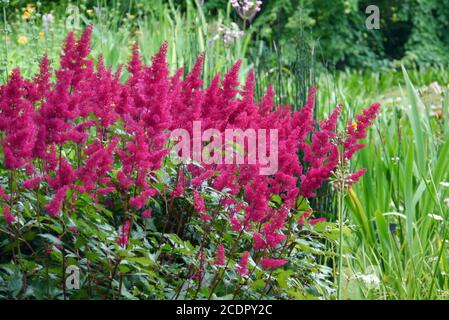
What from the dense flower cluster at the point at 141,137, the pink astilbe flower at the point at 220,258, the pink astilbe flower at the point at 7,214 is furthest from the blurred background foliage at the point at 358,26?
the pink astilbe flower at the point at 7,214

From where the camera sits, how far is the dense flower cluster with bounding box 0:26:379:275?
220 cm

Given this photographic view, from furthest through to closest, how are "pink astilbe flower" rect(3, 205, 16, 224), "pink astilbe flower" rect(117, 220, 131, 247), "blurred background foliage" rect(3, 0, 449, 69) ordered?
"blurred background foliage" rect(3, 0, 449, 69) < "pink astilbe flower" rect(117, 220, 131, 247) < "pink astilbe flower" rect(3, 205, 16, 224)

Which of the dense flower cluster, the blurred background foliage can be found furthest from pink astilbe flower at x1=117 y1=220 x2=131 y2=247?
the blurred background foliage

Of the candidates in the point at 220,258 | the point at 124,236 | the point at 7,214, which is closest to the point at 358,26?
the point at 220,258

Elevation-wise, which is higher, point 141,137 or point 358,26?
point 141,137

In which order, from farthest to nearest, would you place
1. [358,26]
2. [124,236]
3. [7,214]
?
[358,26], [124,236], [7,214]

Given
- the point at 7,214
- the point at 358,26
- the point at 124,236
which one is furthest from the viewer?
the point at 358,26

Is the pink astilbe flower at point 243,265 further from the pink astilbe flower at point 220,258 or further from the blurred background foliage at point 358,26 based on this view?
the blurred background foliage at point 358,26

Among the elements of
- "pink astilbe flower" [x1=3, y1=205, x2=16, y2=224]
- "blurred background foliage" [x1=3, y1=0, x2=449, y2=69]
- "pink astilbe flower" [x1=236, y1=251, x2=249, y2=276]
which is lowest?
"blurred background foliage" [x1=3, y1=0, x2=449, y2=69]

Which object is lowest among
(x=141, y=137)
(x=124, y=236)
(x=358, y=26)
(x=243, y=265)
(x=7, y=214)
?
(x=358, y=26)

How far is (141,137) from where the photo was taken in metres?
2.21

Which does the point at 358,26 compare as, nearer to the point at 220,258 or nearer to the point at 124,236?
the point at 220,258

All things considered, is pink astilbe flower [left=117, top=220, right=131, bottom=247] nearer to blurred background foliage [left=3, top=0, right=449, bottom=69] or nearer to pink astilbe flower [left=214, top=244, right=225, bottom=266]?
pink astilbe flower [left=214, top=244, right=225, bottom=266]

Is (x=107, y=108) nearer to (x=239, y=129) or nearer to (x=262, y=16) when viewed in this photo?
(x=239, y=129)
